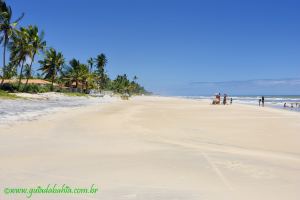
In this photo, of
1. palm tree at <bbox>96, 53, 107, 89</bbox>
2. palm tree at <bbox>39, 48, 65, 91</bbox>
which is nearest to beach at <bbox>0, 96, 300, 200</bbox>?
palm tree at <bbox>39, 48, 65, 91</bbox>

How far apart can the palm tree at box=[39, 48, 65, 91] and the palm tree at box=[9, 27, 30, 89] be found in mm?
15753

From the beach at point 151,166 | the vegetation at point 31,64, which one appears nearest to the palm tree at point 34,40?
the vegetation at point 31,64

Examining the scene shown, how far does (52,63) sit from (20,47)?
1907 cm

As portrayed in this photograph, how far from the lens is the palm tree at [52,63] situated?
7000cm

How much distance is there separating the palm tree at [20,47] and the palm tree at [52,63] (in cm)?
1575

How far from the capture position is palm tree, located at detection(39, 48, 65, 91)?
70000mm

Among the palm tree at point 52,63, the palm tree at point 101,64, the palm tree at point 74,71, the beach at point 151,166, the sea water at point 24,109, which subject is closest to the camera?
the beach at point 151,166

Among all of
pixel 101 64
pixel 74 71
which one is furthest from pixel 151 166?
pixel 101 64

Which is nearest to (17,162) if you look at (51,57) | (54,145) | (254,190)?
(54,145)

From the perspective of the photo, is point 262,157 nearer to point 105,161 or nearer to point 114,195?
point 105,161

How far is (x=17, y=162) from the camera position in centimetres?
732

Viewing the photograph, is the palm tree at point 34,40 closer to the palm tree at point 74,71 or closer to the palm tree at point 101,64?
the palm tree at point 74,71

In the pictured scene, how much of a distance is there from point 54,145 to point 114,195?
494 centimetres

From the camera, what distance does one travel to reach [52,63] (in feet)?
232
